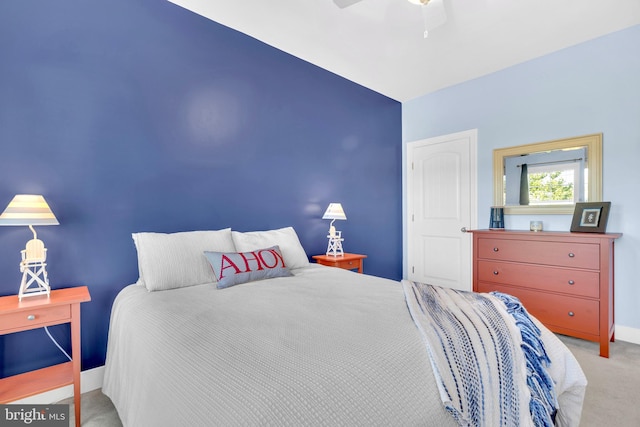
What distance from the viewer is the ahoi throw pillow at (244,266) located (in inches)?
75.7

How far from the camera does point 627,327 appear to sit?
2639 millimetres

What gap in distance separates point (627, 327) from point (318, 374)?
Result: 130 inches

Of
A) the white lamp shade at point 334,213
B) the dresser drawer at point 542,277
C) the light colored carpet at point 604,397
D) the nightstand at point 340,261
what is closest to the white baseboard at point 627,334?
the light colored carpet at point 604,397

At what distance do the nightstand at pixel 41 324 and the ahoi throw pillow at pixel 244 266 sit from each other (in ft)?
2.25

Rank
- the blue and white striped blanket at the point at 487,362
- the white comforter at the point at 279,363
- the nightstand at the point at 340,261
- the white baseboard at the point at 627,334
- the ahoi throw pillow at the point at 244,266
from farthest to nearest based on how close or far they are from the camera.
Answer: the nightstand at the point at 340,261, the white baseboard at the point at 627,334, the ahoi throw pillow at the point at 244,266, the blue and white striped blanket at the point at 487,362, the white comforter at the point at 279,363

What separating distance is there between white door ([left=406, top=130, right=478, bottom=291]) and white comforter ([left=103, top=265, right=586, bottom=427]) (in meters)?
2.42

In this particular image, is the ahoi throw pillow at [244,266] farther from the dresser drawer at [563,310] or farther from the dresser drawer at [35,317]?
the dresser drawer at [563,310]

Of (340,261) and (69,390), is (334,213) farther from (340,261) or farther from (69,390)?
(69,390)

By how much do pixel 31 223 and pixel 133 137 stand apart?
33.6 inches

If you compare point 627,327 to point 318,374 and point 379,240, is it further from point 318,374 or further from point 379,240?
point 318,374

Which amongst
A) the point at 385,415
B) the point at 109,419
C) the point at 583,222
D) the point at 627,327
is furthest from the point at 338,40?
the point at 627,327

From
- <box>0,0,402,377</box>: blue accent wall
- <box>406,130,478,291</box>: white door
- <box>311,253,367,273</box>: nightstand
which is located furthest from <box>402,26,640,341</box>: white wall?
<box>0,0,402,377</box>: blue accent wall

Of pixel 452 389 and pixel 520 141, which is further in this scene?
pixel 520 141

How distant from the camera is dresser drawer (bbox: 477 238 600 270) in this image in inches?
95.5
